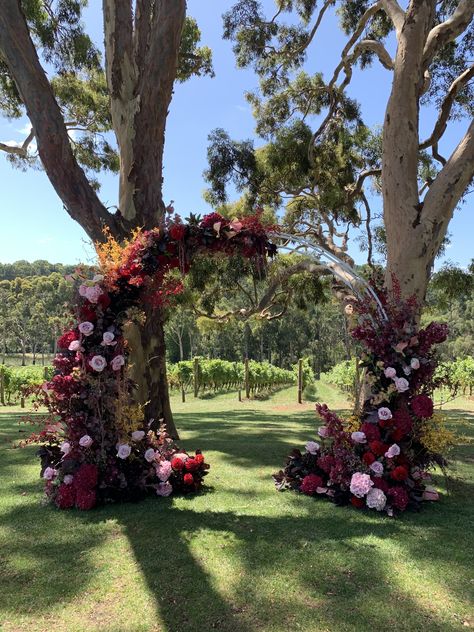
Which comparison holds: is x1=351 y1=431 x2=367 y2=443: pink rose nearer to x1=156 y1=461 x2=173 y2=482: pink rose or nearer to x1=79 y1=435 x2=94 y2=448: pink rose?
x1=156 y1=461 x2=173 y2=482: pink rose

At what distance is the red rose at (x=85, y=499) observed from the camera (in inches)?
158

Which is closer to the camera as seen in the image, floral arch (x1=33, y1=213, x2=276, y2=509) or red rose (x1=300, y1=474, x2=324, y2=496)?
floral arch (x1=33, y1=213, x2=276, y2=509)

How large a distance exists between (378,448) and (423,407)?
525mm

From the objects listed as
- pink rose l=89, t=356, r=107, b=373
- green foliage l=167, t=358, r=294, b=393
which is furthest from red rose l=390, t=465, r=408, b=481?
green foliage l=167, t=358, r=294, b=393

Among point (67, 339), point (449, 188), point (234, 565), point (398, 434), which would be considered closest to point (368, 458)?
point (398, 434)

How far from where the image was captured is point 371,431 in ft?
13.8

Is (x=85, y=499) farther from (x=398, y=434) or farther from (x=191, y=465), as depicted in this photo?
(x=398, y=434)

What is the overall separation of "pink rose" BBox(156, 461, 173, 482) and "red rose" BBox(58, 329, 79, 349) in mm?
1397

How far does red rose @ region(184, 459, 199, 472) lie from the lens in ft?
14.9

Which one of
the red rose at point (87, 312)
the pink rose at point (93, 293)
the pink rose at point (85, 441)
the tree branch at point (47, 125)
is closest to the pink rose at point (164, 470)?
the pink rose at point (85, 441)

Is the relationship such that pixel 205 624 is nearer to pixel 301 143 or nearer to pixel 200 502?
pixel 200 502

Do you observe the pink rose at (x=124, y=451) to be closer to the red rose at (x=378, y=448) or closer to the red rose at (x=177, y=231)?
the red rose at (x=177, y=231)

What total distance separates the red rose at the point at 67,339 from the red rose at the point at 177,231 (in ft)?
4.09

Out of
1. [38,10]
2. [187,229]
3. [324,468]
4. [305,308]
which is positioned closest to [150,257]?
[187,229]
